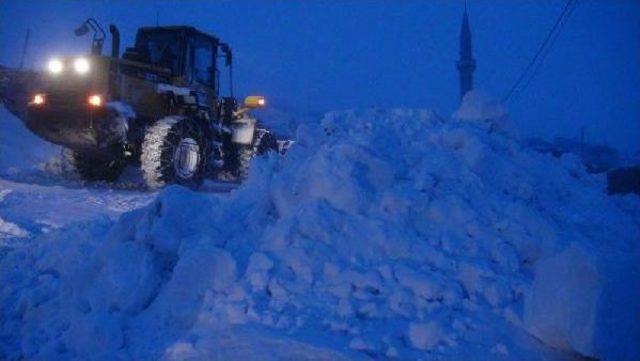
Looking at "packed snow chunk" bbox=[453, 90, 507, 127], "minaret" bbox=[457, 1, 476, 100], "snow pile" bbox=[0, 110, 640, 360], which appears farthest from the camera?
"minaret" bbox=[457, 1, 476, 100]

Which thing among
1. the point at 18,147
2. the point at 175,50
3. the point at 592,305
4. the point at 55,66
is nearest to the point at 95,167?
the point at 55,66

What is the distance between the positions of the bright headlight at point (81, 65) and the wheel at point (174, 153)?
5.09 ft

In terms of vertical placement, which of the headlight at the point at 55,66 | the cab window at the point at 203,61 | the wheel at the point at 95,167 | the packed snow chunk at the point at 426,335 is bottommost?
the packed snow chunk at the point at 426,335

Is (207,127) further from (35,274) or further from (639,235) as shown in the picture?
(639,235)

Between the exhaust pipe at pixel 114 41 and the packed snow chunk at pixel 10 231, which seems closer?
the packed snow chunk at pixel 10 231

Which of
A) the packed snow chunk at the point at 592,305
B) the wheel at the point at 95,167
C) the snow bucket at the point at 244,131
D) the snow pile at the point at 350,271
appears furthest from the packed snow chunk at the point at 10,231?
the snow bucket at the point at 244,131

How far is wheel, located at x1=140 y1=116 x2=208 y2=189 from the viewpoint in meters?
8.61

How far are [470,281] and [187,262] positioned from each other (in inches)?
77.0

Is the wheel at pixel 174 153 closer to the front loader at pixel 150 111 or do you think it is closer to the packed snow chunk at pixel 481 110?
the front loader at pixel 150 111

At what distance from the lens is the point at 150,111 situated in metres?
9.65

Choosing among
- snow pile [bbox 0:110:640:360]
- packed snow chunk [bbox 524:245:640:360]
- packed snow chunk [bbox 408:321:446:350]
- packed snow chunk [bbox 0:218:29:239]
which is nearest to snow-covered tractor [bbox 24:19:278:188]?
packed snow chunk [bbox 0:218:29:239]

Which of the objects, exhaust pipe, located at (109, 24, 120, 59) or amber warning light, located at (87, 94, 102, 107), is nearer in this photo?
amber warning light, located at (87, 94, 102, 107)

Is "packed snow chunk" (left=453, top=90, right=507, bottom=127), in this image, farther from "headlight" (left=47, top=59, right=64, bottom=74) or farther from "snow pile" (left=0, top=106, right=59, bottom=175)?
"snow pile" (left=0, top=106, right=59, bottom=175)

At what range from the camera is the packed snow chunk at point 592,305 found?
2580 mm
